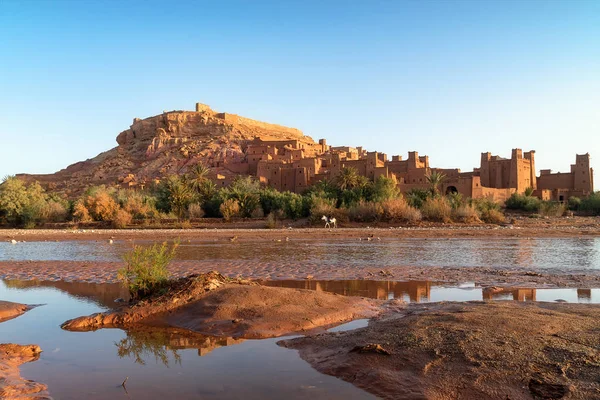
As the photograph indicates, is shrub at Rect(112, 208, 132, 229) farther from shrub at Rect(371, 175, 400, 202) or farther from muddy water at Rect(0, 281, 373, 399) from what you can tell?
muddy water at Rect(0, 281, 373, 399)

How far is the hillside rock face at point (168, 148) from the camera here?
71.7 metres

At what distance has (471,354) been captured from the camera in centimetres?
448

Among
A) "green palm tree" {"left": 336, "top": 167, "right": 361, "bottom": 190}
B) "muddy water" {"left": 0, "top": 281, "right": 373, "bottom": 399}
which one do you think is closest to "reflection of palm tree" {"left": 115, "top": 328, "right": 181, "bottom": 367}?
"muddy water" {"left": 0, "top": 281, "right": 373, "bottom": 399}

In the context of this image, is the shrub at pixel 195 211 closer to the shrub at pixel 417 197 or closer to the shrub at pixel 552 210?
the shrub at pixel 417 197

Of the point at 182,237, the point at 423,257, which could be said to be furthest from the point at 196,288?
the point at 182,237

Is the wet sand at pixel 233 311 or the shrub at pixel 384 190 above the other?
the shrub at pixel 384 190

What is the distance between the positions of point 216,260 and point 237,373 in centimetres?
1012

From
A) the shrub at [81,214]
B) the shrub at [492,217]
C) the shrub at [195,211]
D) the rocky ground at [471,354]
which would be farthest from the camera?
the shrub at [195,211]

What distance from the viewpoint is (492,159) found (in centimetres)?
5259

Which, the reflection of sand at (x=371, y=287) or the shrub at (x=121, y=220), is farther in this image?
the shrub at (x=121, y=220)

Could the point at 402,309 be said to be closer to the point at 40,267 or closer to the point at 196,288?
the point at 196,288

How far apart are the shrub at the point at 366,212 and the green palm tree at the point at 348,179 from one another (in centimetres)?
1045

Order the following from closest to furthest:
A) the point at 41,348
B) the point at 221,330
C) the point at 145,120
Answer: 1. the point at 41,348
2. the point at 221,330
3. the point at 145,120

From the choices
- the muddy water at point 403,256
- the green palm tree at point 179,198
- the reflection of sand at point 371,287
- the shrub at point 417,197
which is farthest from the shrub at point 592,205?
the reflection of sand at point 371,287
